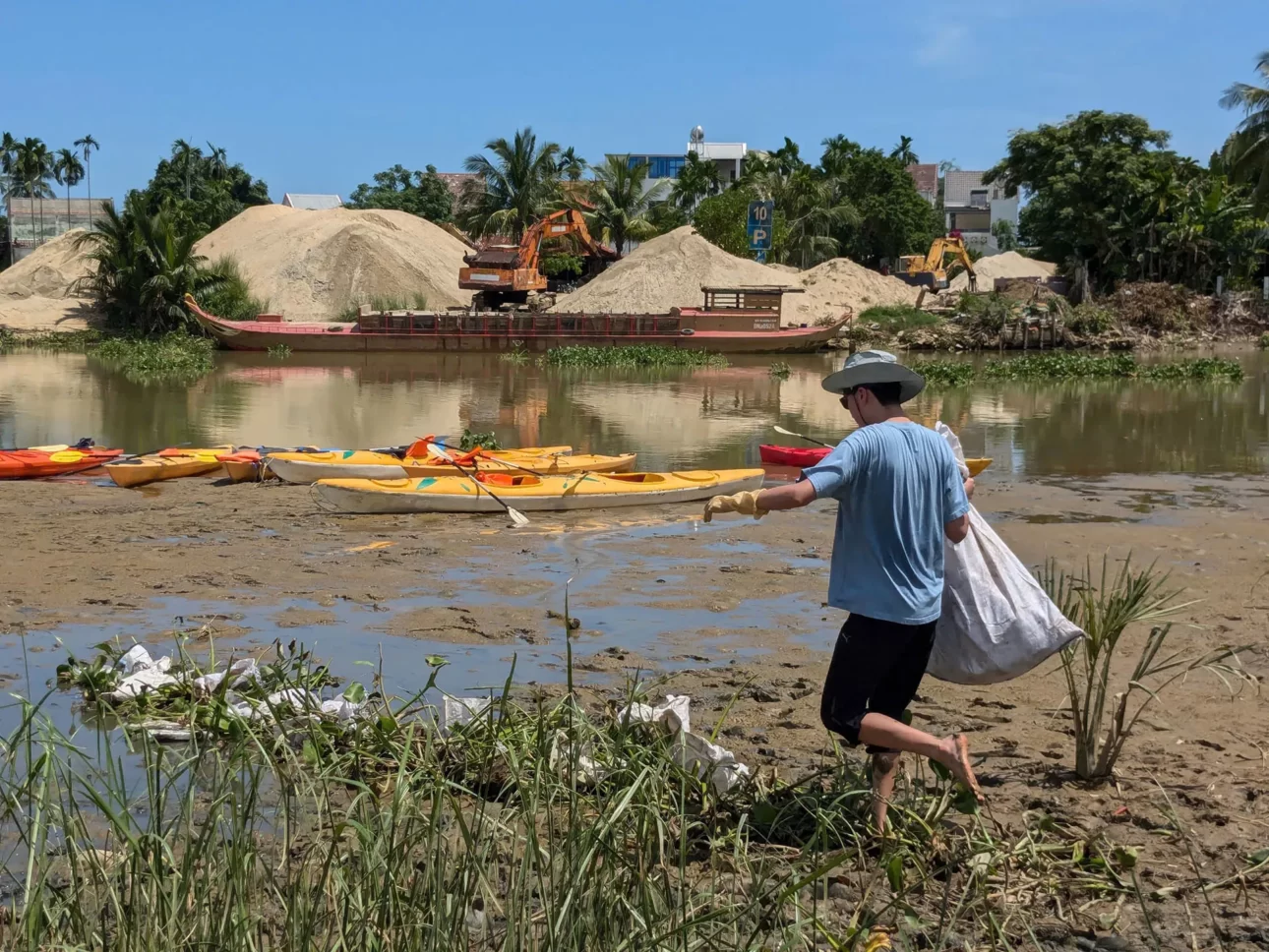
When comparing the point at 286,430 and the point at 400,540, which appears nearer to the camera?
the point at 400,540

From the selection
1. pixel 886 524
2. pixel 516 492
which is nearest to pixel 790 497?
pixel 886 524

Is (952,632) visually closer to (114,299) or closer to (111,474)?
(111,474)

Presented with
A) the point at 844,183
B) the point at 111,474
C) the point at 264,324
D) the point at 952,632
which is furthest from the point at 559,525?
the point at 844,183

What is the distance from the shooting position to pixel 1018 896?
378cm

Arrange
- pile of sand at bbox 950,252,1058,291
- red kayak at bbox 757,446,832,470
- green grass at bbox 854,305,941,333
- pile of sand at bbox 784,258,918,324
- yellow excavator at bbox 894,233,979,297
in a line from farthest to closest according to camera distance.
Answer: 1. pile of sand at bbox 950,252,1058,291
2. yellow excavator at bbox 894,233,979,297
3. pile of sand at bbox 784,258,918,324
4. green grass at bbox 854,305,941,333
5. red kayak at bbox 757,446,832,470

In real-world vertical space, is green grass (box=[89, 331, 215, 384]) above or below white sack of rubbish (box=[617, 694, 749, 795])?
above

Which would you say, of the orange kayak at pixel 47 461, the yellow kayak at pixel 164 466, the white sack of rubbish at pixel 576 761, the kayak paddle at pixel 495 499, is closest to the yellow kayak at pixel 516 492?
the kayak paddle at pixel 495 499

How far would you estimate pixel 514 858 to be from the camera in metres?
3.28

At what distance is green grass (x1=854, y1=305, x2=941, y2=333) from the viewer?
41.0m

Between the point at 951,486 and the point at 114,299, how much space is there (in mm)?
40987

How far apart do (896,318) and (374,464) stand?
104ft

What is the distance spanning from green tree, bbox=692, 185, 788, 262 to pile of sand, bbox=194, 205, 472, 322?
405 inches

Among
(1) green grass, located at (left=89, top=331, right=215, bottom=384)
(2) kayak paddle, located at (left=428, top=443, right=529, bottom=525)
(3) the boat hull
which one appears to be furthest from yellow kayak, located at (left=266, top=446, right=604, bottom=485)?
(3) the boat hull

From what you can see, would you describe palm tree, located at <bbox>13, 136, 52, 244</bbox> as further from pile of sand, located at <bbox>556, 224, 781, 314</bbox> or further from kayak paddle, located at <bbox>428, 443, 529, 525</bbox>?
kayak paddle, located at <bbox>428, 443, 529, 525</bbox>
